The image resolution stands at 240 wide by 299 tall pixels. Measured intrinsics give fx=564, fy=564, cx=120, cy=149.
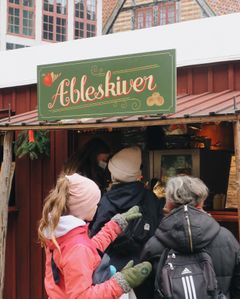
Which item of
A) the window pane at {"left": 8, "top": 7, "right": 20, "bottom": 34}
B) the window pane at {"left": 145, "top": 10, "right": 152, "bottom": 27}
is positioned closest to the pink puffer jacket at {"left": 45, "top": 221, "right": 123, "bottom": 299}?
the window pane at {"left": 145, "top": 10, "right": 152, "bottom": 27}

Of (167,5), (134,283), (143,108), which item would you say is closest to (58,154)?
(143,108)

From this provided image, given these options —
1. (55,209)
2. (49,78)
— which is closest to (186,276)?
(55,209)

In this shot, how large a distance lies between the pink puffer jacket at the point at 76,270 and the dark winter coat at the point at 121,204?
956 mm

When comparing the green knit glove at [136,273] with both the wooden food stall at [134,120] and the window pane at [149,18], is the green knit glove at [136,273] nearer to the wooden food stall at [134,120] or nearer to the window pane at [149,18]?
the wooden food stall at [134,120]

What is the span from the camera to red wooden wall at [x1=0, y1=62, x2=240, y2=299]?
20.5 feet

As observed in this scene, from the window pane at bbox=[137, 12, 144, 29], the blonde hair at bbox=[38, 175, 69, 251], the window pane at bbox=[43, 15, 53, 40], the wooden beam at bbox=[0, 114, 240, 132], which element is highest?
the window pane at bbox=[43, 15, 53, 40]

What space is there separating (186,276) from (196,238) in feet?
0.71

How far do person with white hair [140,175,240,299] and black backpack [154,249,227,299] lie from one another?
4cm

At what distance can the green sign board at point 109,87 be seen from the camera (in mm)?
4109

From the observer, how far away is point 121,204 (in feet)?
13.4

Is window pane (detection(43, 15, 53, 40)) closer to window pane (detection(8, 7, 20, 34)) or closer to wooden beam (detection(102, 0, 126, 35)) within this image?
window pane (detection(8, 7, 20, 34))

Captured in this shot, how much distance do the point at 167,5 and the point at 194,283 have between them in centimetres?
2357

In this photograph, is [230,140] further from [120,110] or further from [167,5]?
[167,5]

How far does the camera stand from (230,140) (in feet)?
19.7
